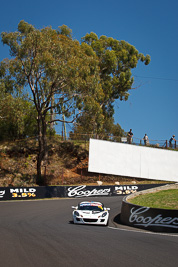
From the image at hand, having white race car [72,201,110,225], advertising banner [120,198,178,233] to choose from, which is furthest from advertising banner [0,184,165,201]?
advertising banner [120,198,178,233]

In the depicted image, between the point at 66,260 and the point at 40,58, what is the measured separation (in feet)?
90.5

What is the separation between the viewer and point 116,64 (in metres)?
50.3

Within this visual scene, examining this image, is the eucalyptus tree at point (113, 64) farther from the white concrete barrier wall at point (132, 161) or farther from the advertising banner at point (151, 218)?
the advertising banner at point (151, 218)

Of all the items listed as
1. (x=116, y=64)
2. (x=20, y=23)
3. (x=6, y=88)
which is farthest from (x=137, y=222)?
(x=116, y=64)

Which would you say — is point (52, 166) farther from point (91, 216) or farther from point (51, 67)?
point (91, 216)

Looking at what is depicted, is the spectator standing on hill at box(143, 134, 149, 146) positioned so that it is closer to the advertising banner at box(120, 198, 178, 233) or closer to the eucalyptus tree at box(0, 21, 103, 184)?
the eucalyptus tree at box(0, 21, 103, 184)

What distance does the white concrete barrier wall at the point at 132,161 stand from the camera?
128ft

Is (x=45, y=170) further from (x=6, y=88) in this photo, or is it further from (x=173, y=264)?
(x=173, y=264)

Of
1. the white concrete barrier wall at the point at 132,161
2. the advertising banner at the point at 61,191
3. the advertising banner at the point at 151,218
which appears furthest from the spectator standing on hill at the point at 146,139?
the advertising banner at the point at 151,218

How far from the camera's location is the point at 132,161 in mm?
40469

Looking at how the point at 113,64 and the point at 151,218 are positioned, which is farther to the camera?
the point at 113,64

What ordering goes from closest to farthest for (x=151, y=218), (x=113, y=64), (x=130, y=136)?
(x=151, y=218), (x=130, y=136), (x=113, y=64)

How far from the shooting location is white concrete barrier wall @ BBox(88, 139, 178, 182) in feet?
128

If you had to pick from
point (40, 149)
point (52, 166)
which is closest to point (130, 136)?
point (52, 166)
